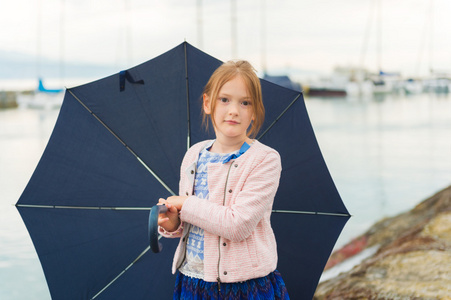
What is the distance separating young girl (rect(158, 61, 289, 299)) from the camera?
157 cm

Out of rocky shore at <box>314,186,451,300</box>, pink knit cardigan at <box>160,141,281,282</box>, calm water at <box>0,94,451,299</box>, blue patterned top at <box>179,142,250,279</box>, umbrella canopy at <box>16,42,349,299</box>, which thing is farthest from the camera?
calm water at <box>0,94,451,299</box>

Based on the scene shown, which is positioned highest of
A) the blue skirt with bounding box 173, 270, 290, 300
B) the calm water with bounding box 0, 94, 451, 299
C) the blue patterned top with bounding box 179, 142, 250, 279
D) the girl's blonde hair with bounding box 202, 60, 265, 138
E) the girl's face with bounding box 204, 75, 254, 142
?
the girl's blonde hair with bounding box 202, 60, 265, 138

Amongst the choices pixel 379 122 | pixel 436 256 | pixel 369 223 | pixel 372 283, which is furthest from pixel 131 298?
pixel 379 122

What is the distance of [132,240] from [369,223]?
4.74 metres

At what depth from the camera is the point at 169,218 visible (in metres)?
1.64

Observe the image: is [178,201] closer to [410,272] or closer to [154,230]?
[154,230]

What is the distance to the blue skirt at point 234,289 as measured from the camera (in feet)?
5.36

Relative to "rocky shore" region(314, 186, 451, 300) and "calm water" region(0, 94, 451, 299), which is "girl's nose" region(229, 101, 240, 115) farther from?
"calm water" region(0, 94, 451, 299)

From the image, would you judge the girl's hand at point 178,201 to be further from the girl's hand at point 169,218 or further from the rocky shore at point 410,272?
the rocky shore at point 410,272

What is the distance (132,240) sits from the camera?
218 centimetres

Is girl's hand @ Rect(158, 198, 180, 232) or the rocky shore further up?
girl's hand @ Rect(158, 198, 180, 232)

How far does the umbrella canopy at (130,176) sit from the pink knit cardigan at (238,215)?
0.53 m

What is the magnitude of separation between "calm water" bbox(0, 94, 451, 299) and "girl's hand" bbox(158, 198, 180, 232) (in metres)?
3.32

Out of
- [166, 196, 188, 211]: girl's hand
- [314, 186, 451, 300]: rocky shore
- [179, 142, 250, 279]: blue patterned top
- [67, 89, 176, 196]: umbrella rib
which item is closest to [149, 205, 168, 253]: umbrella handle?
[166, 196, 188, 211]: girl's hand
